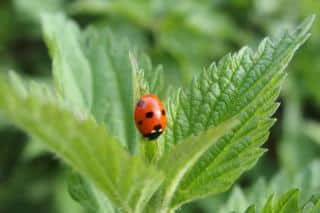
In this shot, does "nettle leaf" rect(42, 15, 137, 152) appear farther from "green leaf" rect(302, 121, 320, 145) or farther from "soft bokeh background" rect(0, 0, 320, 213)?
"green leaf" rect(302, 121, 320, 145)

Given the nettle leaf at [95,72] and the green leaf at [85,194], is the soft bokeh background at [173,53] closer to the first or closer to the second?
the nettle leaf at [95,72]

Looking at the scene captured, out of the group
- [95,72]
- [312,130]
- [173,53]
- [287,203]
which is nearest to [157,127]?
[287,203]

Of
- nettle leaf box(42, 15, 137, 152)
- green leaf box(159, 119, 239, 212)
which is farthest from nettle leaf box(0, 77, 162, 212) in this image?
nettle leaf box(42, 15, 137, 152)

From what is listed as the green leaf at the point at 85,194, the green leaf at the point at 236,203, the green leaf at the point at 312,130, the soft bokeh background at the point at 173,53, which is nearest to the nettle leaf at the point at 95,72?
the green leaf at the point at 85,194

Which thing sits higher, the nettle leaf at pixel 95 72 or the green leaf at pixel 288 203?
the nettle leaf at pixel 95 72

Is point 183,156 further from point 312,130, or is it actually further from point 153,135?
point 312,130
